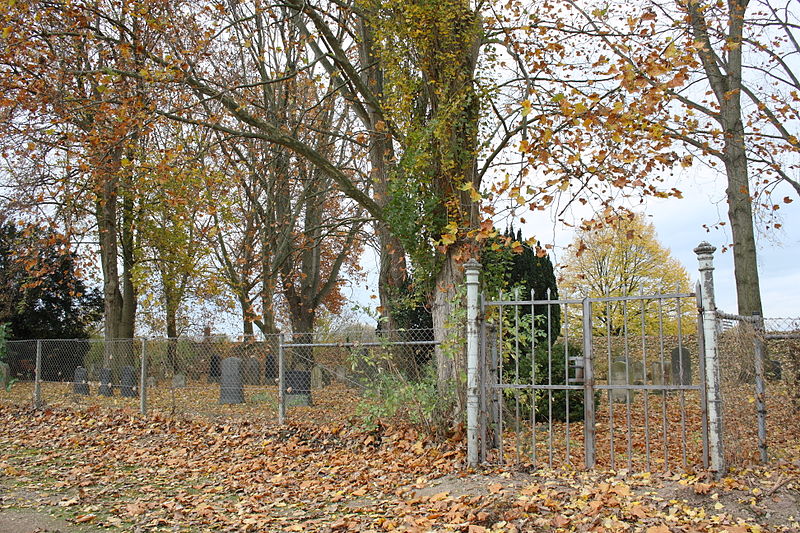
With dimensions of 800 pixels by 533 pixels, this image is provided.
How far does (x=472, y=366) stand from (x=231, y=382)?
6.62m

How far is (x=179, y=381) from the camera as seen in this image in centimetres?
1385

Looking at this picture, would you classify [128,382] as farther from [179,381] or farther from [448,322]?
[448,322]

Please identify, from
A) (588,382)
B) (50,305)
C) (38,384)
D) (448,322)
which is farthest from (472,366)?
(50,305)

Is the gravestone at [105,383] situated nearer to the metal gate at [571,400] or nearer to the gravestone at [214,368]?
the gravestone at [214,368]

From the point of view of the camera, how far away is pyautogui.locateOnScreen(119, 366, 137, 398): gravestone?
15.0m

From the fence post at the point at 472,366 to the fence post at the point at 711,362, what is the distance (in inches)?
101

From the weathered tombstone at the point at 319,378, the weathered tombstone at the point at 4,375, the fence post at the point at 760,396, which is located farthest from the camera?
the weathered tombstone at the point at 4,375

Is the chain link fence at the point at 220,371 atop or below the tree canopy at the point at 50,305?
below

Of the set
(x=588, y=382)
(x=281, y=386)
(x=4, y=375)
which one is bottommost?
(x=4, y=375)

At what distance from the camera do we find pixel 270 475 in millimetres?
8664

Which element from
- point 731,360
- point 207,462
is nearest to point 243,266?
point 207,462

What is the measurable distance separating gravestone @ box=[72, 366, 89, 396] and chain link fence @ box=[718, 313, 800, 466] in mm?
13954

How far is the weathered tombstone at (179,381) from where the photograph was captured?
13441mm

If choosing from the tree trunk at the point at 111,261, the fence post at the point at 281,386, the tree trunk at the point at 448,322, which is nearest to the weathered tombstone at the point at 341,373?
the fence post at the point at 281,386
